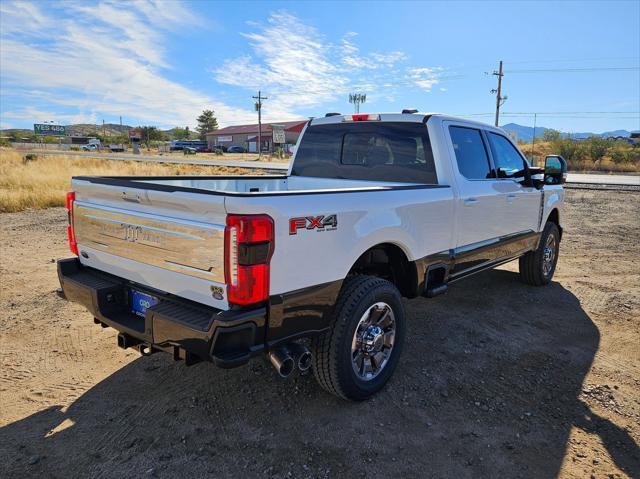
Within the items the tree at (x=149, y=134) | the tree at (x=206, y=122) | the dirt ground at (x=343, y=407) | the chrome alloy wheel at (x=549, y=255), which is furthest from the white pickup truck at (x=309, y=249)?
the tree at (x=206, y=122)

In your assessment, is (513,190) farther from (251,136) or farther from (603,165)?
(251,136)

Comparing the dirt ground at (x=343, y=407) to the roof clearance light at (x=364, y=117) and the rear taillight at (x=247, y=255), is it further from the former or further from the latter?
the roof clearance light at (x=364, y=117)

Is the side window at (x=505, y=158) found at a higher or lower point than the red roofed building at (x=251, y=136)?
lower

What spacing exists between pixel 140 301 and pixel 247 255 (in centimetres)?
110

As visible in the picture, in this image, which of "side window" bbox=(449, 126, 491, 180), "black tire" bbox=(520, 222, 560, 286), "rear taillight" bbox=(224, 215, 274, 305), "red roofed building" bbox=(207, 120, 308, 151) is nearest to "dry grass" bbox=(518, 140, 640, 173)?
"black tire" bbox=(520, 222, 560, 286)

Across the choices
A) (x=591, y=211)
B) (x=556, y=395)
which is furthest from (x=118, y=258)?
(x=591, y=211)

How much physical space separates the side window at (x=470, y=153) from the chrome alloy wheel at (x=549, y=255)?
2.07m

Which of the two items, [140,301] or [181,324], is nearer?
[181,324]

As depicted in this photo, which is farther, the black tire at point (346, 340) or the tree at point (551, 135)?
the tree at point (551, 135)

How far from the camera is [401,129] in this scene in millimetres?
4250

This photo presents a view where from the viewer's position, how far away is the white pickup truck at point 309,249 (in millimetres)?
2477

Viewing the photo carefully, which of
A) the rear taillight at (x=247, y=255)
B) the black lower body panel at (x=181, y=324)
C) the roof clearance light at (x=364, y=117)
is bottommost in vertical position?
the black lower body panel at (x=181, y=324)

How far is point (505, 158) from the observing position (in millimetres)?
5211

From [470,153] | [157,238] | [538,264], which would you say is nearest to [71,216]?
[157,238]
